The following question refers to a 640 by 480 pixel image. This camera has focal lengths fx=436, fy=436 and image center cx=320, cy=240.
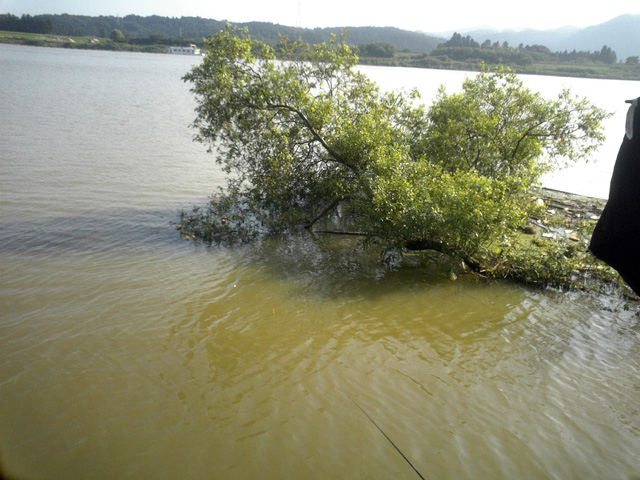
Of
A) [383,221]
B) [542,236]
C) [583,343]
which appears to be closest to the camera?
[583,343]

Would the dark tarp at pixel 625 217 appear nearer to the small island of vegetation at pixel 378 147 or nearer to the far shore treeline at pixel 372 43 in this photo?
the small island of vegetation at pixel 378 147

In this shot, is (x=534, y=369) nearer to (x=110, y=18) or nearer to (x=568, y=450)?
(x=568, y=450)

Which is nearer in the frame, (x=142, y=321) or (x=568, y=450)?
(x=568, y=450)

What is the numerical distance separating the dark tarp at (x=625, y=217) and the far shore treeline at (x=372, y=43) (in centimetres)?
6205

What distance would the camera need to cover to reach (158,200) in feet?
58.0

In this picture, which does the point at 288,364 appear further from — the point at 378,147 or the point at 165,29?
the point at 165,29

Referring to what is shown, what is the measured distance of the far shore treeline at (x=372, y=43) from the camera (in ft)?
227

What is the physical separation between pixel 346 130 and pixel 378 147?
1265 millimetres

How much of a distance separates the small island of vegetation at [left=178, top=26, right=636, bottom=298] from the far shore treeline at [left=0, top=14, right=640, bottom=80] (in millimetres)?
48876

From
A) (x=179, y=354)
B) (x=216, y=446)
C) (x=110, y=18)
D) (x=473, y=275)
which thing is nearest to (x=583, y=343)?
(x=473, y=275)

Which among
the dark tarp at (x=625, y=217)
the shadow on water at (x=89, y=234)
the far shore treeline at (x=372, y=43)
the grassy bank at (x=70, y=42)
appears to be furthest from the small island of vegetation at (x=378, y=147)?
the grassy bank at (x=70, y=42)

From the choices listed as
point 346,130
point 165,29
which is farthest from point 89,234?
point 165,29

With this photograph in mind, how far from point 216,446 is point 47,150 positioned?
2259 centimetres

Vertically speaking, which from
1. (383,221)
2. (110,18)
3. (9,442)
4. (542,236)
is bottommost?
(9,442)
